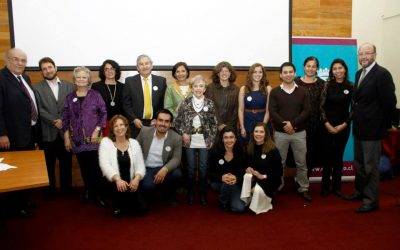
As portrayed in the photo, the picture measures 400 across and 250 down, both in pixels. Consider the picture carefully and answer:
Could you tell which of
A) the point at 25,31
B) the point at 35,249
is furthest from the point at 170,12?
the point at 35,249

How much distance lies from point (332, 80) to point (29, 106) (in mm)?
3152

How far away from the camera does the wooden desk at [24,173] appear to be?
1999mm

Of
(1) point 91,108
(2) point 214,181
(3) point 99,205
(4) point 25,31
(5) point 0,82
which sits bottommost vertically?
(3) point 99,205

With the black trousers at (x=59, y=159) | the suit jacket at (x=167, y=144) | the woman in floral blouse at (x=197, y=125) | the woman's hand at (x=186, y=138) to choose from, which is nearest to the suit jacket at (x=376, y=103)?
the woman in floral blouse at (x=197, y=125)

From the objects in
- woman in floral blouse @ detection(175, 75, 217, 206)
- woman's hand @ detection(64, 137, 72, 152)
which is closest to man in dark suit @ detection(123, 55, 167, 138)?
woman in floral blouse @ detection(175, 75, 217, 206)

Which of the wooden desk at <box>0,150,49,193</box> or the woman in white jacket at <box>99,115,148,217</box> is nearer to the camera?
the wooden desk at <box>0,150,49,193</box>

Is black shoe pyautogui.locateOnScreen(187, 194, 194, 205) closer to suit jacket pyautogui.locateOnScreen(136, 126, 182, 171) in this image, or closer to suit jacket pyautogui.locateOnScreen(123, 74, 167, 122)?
suit jacket pyautogui.locateOnScreen(136, 126, 182, 171)

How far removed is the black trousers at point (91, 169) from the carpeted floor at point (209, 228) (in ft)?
0.69

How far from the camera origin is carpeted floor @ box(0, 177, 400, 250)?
269 cm

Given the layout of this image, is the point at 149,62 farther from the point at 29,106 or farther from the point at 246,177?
the point at 246,177

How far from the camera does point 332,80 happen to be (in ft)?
12.6

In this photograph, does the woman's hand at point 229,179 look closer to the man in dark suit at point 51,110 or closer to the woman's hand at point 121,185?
the woman's hand at point 121,185

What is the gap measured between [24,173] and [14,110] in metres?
1.27

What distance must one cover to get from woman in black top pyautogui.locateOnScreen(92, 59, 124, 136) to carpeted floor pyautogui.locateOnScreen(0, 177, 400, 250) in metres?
1.08
